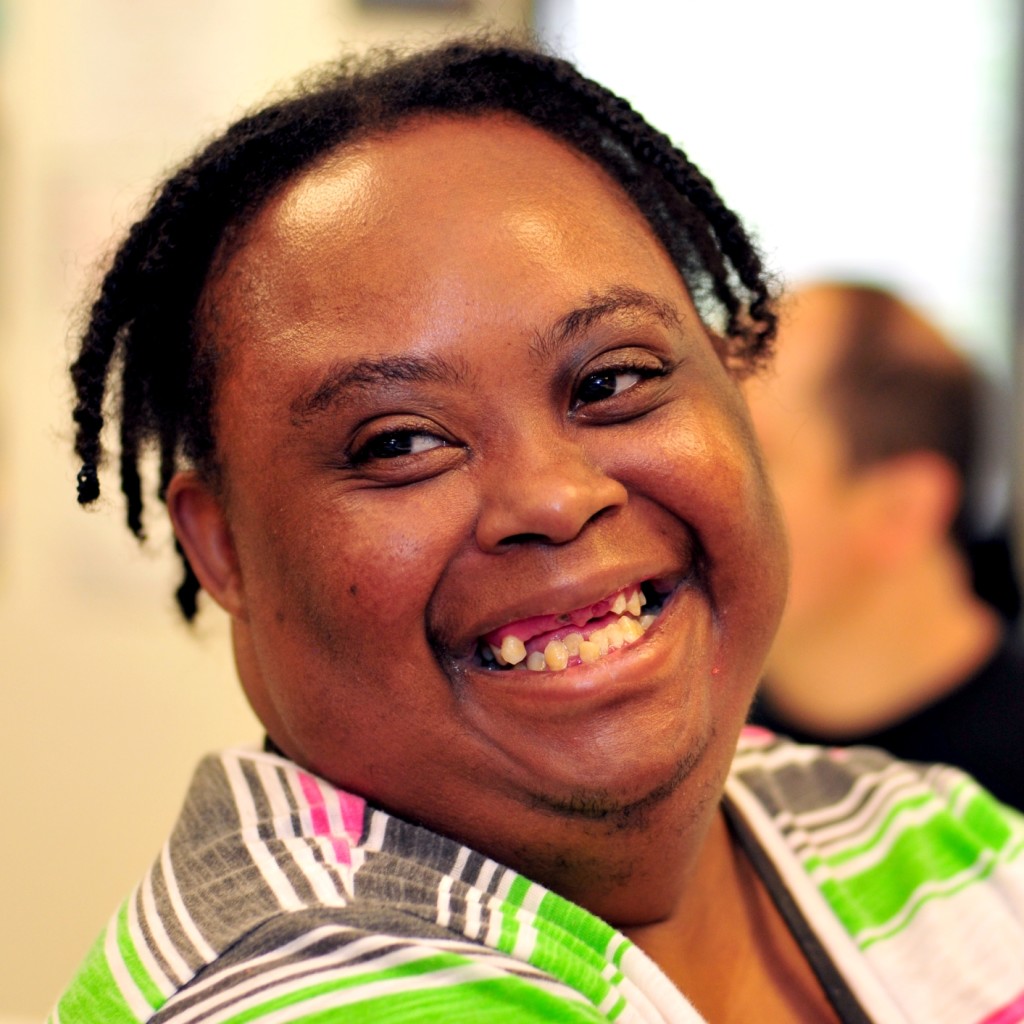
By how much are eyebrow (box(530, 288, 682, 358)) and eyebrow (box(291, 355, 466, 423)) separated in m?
0.07

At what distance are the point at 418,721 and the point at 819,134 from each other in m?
2.29

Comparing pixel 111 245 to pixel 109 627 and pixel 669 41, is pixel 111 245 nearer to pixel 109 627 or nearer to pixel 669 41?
pixel 109 627

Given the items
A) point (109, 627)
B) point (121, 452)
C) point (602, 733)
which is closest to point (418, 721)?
point (602, 733)

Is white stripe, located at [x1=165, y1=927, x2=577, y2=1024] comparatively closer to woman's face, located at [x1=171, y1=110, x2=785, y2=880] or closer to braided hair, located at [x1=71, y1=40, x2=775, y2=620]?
woman's face, located at [x1=171, y1=110, x2=785, y2=880]

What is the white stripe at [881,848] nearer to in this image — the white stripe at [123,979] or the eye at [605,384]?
the eye at [605,384]

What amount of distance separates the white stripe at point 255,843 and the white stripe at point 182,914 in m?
0.05

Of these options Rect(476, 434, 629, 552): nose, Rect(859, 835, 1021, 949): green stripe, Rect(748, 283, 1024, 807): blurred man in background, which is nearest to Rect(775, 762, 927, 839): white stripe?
Rect(859, 835, 1021, 949): green stripe

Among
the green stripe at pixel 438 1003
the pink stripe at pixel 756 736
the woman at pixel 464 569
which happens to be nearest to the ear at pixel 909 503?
the pink stripe at pixel 756 736

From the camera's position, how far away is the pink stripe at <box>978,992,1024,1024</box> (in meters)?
1.05

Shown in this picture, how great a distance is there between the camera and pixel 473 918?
82 cm

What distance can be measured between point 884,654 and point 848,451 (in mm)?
367

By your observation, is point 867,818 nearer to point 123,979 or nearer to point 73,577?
point 123,979

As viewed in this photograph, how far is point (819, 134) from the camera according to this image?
2.86 m

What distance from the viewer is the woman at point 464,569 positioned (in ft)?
2.86
